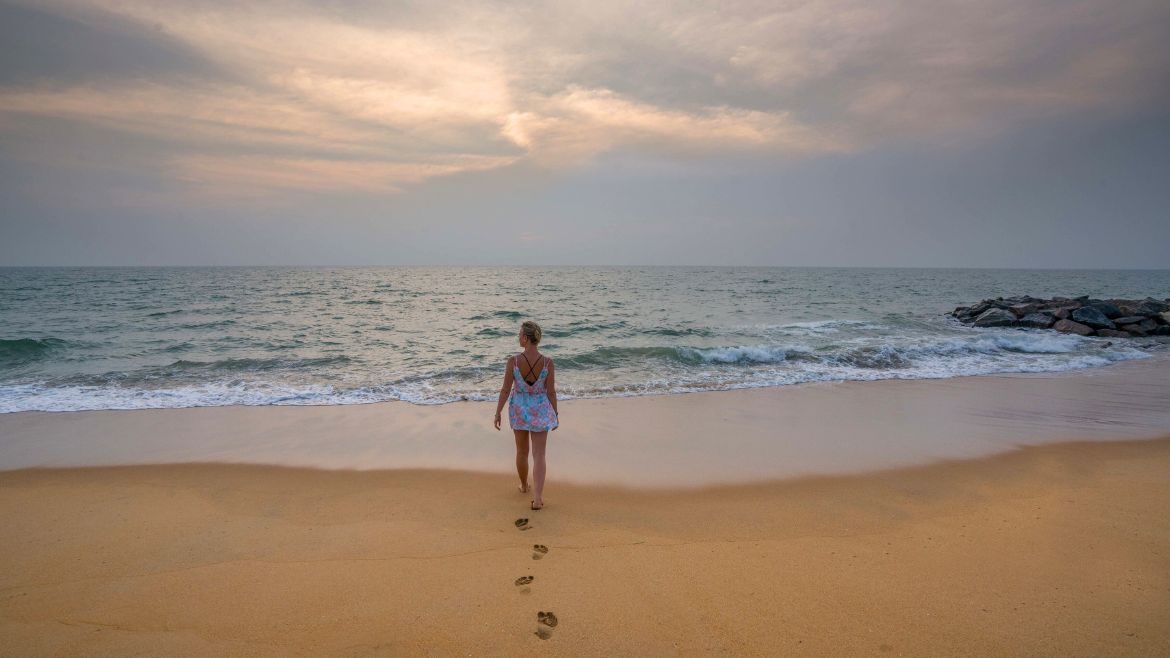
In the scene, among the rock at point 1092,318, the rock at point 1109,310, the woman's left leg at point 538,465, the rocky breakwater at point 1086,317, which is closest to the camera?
the woman's left leg at point 538,465

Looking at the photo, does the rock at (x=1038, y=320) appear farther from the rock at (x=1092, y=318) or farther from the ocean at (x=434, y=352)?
the ocean at (x=434, y=352)

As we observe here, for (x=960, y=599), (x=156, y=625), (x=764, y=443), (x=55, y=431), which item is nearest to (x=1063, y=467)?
(x=764, y=443)

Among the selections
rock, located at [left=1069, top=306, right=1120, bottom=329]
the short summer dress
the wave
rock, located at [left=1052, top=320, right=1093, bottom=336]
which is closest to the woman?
the short summer dress

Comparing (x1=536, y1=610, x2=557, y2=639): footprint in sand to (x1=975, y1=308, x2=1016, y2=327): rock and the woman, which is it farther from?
(x1=975, y1=308, x2=1016, y2=327): rock

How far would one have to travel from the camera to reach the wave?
13.9 metres

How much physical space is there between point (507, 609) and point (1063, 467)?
24.2 ft

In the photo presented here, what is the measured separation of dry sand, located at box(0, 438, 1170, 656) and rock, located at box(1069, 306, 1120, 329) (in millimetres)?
20486

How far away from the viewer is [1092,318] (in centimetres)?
2108

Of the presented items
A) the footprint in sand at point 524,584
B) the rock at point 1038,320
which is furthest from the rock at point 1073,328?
the footprint in sand at point 524,584

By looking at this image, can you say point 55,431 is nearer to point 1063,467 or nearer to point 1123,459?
point 1063,467

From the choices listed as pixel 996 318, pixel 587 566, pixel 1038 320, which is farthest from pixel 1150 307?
pixel 587 566

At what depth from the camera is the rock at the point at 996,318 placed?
77.5 ft

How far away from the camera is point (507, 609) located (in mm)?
3592

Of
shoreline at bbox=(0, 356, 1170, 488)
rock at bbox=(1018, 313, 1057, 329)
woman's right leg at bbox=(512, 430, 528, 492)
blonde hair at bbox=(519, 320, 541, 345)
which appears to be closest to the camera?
blonde hair at bbox=(519, 320, 541, 345)
